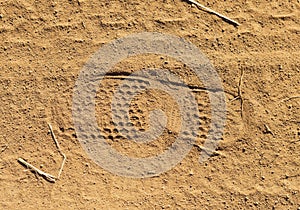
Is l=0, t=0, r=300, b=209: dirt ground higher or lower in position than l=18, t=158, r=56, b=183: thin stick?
higher

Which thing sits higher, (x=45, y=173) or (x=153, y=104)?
(x=153, y=104)

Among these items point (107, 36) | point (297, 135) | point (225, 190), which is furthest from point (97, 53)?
point (297, 135)

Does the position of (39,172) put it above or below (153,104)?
below

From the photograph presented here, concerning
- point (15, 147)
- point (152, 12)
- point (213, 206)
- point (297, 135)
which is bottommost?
point (213, 206)

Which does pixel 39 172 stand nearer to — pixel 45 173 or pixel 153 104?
pixel 45 173

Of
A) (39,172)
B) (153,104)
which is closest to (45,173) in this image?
(39,172)

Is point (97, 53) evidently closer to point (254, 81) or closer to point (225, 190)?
point (254, 81)

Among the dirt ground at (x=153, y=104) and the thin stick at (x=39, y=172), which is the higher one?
the dirt ground at (x=153, y=104)

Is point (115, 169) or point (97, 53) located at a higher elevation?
point (97, 53)
